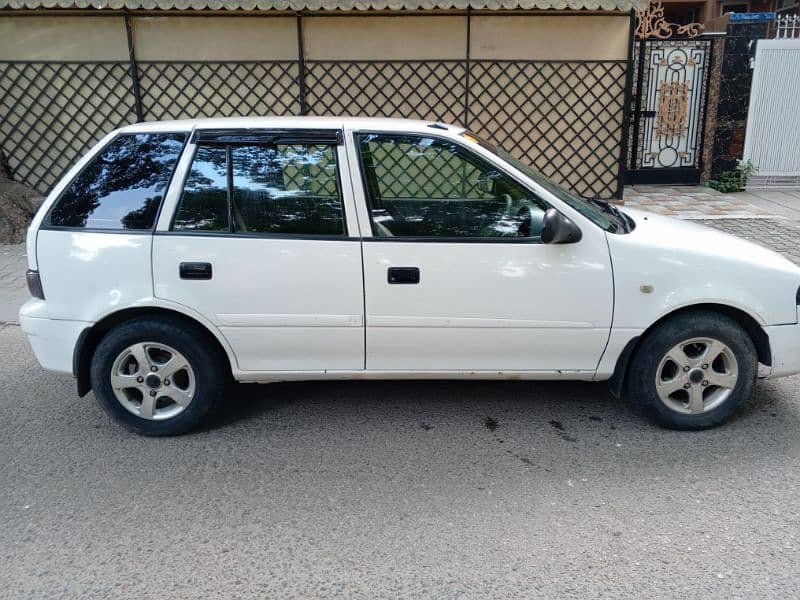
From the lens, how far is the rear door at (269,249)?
12.2 ft

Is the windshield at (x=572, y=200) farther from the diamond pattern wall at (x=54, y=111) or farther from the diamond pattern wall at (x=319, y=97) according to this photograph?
the diamond pattern wall at (x=54, y=111)

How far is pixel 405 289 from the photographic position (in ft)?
12.3

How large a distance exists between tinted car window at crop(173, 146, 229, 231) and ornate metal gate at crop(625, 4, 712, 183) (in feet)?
31.7

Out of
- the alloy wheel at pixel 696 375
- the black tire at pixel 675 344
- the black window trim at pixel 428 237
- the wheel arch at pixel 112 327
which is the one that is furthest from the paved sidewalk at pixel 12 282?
the alloy wheel at pixel 696 375

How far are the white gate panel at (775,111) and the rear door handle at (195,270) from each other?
10518mm

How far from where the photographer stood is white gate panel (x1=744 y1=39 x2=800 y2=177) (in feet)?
35.9

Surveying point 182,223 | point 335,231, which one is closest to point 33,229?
point 182,223

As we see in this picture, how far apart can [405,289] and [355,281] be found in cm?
28

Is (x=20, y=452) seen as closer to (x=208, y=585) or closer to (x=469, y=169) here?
(x=208, y=585)

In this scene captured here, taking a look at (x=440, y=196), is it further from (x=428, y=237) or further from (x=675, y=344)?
(x=675, y=344)

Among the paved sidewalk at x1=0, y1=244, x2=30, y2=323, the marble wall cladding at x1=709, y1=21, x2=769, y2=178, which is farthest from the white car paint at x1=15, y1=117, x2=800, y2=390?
the marble wall cladding at x1=709, y1=21, x2=769, y2=178

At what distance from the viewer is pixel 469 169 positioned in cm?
397

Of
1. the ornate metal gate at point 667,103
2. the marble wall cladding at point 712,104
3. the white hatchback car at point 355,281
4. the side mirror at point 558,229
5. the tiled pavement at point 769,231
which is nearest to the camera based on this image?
the side mirror at point 558,229

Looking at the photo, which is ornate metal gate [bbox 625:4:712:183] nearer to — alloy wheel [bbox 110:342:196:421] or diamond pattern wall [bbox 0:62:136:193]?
diamond pattern wall [bbox 0:62:136:193]
